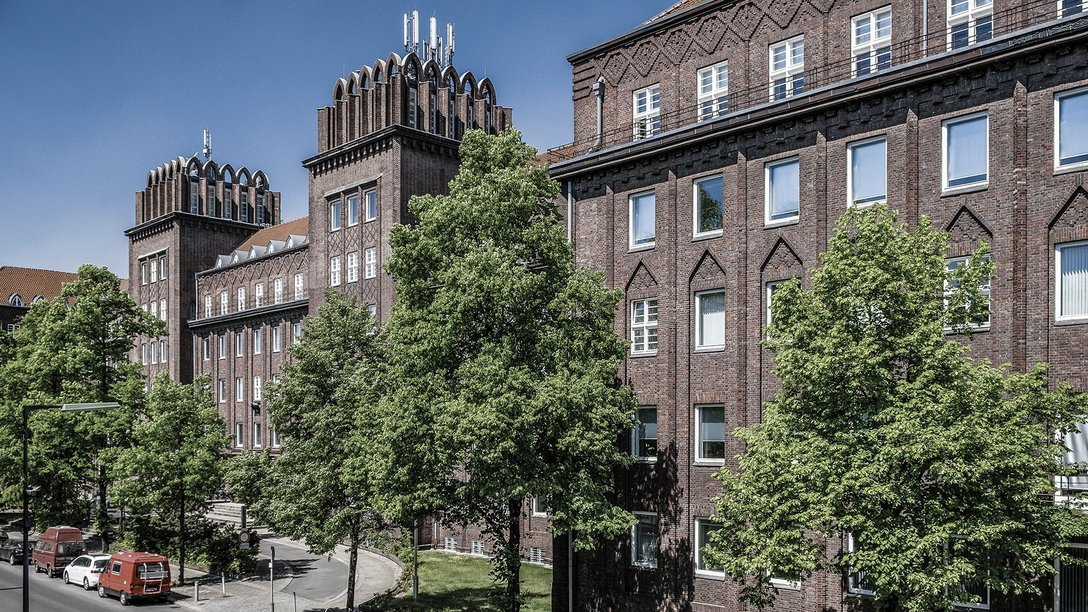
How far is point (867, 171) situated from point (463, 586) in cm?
2284

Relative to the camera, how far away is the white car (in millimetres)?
41375

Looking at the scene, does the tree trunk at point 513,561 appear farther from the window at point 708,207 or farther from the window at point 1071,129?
the window at point 1071,129

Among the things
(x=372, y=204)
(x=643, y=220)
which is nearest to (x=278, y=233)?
(x=372, y=204)

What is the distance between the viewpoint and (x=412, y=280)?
27.9 metres

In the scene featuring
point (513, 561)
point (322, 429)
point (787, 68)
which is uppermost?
point (787, 68)

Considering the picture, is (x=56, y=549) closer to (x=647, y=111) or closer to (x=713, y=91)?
(x=647, y=111)

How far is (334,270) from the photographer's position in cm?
5597

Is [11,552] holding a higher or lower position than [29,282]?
lower

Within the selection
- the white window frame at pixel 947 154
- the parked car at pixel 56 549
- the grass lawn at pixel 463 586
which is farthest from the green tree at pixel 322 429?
the white window frame at pixel 947 154

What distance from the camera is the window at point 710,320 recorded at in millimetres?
29516

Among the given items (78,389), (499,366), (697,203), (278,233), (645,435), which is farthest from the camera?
(278,233)

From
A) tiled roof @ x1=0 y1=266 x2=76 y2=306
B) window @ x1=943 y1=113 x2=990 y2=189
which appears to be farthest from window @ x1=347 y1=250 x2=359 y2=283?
tiled roof @ x1=0 y1=266 x2=76 y2=306

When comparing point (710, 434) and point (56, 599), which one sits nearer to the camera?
point (710, 434)

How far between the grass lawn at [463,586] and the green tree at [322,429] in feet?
10.8
